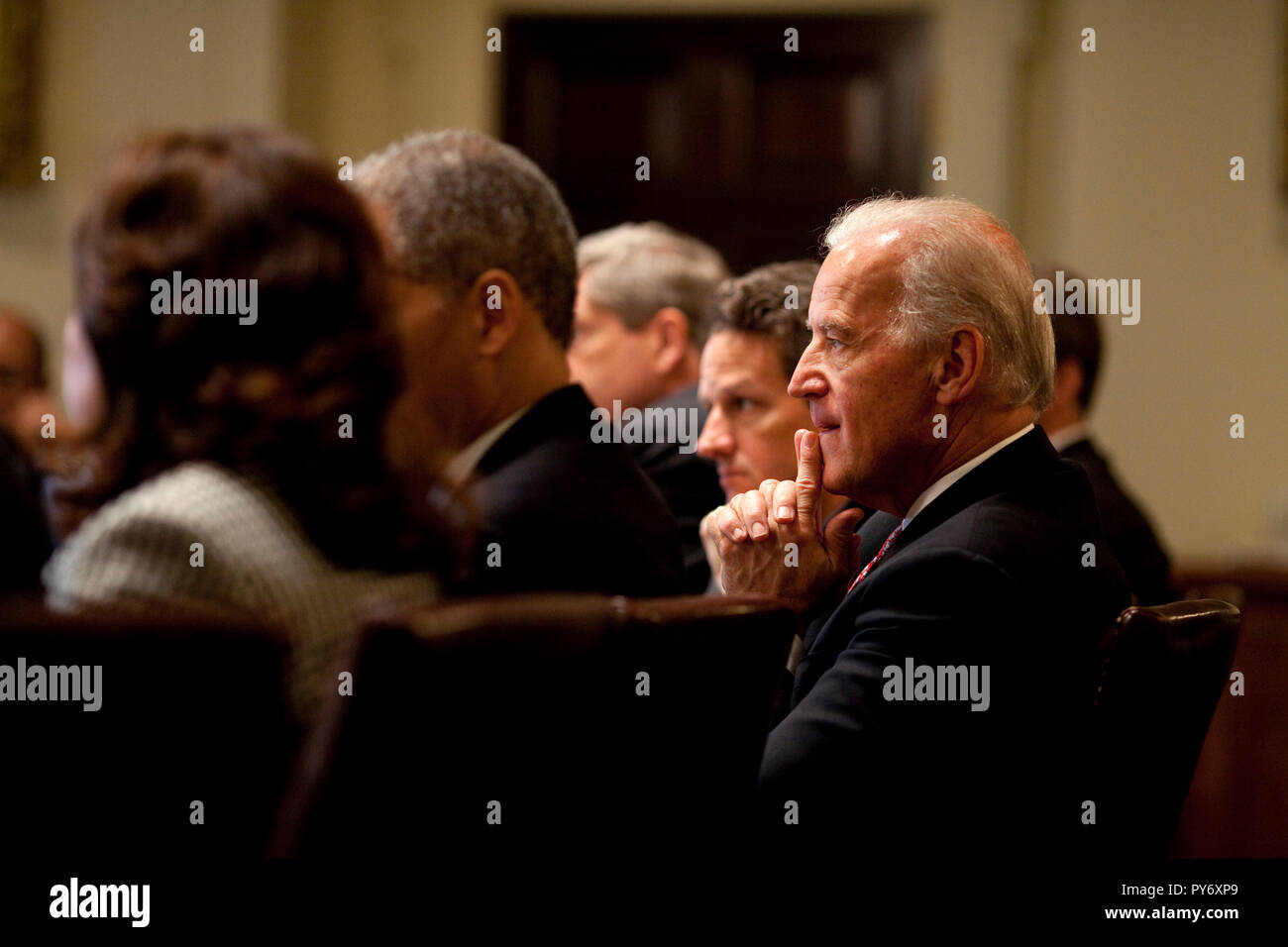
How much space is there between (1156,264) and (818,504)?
380 centimetres

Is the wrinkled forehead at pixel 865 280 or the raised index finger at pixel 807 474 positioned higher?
the wrinkled forehead at pixel 865 280

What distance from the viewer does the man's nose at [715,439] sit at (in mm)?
2672

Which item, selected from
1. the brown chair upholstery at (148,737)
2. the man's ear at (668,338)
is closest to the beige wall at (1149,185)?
the man's ear at (668,338)

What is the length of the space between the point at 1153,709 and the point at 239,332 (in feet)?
3.56

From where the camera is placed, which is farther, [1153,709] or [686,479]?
[686,479]

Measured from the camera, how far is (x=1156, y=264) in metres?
5.38

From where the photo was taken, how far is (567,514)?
1750 millimetres

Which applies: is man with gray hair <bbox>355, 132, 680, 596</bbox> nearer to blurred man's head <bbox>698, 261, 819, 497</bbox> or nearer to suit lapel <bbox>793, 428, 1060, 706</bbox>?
suit lapel <bbox>793, 428, 1060, 706</bbox>

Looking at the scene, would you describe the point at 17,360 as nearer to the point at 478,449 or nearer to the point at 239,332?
the point at 478,449

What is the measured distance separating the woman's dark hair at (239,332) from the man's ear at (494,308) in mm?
668

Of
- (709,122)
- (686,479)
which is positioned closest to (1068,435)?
(686,479)

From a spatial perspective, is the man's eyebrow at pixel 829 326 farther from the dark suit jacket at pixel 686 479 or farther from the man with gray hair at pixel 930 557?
the dark suit jacket at pixel 686 479

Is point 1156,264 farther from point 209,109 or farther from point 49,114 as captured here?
point 49,114

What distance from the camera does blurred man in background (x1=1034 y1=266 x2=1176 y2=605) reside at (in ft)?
9.29
